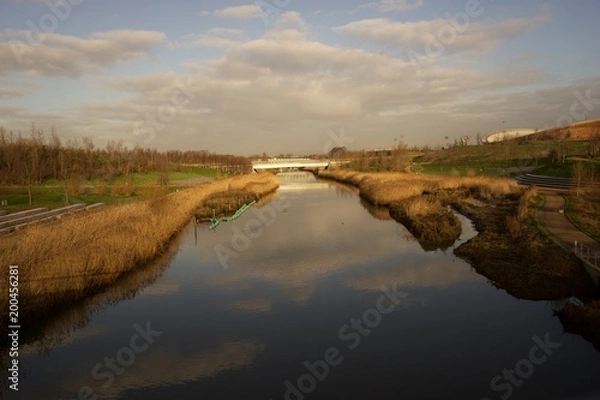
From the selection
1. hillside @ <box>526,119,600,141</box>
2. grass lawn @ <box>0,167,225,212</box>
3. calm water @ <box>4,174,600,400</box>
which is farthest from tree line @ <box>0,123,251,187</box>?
hillside @ <box>526,119,600,141</box>

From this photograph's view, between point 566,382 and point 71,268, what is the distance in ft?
48.6

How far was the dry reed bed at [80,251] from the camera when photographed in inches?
546

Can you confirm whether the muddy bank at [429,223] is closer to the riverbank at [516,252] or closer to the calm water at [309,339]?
the riverbank at [516,252]

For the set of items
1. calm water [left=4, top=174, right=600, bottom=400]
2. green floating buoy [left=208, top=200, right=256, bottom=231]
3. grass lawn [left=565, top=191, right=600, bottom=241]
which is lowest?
calm water [left=4, top=174, right=600, bottom=400]

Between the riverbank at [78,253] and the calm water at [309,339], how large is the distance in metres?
0.69

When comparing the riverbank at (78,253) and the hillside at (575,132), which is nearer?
the riverbank at (78,253)

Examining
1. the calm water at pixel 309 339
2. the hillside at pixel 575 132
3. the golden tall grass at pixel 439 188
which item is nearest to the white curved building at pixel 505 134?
the hillside at pixel 575 132

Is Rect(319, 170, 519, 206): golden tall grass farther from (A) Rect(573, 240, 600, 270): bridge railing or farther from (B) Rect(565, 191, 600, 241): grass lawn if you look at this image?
(A) Rect(573, 240, 600, 270): bridge railing

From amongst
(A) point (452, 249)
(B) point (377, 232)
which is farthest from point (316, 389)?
(B) point (377, 232)

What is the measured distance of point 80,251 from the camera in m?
16.5

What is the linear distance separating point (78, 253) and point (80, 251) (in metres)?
0.26

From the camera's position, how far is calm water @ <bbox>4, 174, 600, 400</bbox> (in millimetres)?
10141

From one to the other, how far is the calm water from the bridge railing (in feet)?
7.78

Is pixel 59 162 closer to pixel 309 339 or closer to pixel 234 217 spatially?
pixel 234 217
